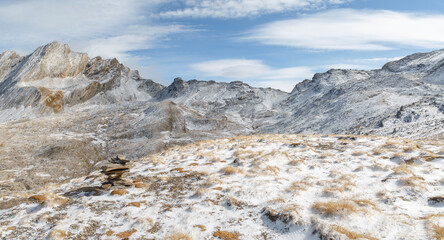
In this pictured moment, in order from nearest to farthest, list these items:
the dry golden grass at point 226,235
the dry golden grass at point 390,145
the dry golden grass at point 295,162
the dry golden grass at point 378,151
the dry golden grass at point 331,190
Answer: the dry golden grass at point 226,235 < the dry golden grass at point 331,190 < the dry golden grass at point 295,162 < the dry golden grass at point 378,151 < the dry golden grass at point 390,145

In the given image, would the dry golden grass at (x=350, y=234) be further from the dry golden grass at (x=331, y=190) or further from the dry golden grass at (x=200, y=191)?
the dry golden grass at (x=200, y=191)

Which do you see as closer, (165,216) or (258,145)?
(165,216)

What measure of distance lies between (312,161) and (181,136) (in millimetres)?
120511

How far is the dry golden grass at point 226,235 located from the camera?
10.2 m

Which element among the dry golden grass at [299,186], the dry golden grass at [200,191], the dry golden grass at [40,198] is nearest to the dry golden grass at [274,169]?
the dry golden grass at [299,186]

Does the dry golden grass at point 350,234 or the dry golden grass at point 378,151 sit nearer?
the dry golden grass at point 350,234

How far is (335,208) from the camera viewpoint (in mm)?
10945

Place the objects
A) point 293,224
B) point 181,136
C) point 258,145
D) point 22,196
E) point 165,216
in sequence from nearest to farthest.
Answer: point 293,224 < point 165,216 < point 22,196 < point 258,145 < point 181,136

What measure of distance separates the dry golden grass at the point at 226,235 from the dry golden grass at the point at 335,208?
3.62 m

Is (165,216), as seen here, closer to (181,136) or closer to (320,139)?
(320,139)

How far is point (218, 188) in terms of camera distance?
1483 cm

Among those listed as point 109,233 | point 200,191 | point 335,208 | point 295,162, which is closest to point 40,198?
point 109,233

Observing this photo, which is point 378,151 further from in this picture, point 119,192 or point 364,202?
point 119,192

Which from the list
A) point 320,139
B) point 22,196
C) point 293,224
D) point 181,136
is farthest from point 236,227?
point 181,136
